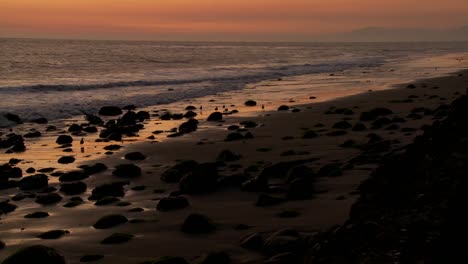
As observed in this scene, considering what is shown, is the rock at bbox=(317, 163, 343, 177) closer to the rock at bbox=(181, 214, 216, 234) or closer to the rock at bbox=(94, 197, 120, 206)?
the rock at bbox=(181, 214, 216, 234)

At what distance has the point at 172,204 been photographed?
839 cm

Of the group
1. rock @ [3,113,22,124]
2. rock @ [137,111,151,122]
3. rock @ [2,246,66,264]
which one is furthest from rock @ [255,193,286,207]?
rock @ [3,113,22,124]

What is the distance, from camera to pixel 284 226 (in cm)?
685

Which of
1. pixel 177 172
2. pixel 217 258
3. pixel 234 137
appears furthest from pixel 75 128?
pixel 217 258

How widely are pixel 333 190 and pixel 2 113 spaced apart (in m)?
18.2

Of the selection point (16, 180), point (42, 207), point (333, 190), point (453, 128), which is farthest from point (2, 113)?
point (453, 128)

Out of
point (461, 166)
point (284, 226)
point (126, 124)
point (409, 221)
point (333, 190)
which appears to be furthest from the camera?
point (126, 124)

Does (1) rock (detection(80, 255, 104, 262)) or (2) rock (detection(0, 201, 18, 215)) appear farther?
(2) rock (detection(0, 201, 18, 215))

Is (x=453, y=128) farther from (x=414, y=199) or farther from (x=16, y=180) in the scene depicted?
(x=16, y=180)

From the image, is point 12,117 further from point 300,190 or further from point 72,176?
point 300,190

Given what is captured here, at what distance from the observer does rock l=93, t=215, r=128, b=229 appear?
7.84 m

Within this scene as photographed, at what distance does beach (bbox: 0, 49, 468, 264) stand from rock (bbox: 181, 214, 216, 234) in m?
0.03

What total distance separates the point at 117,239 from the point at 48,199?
10.1 ft

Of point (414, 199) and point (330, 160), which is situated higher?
point (414, 199)
